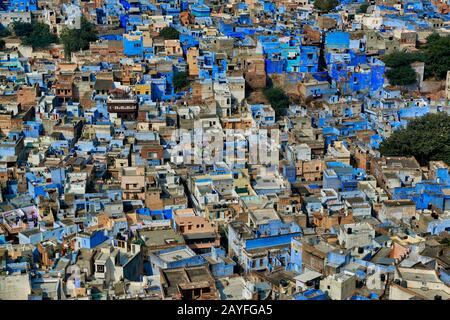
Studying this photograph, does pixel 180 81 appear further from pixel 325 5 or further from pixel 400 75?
pixel 325 5

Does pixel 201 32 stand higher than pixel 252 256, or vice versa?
pixel 201 32

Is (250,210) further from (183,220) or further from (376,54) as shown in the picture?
(376,54)

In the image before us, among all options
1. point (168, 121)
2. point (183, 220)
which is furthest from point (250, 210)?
point (168, 121)

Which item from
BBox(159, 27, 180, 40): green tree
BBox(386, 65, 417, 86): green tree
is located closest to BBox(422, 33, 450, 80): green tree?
BBox(386, 65, 417, 86): green tree

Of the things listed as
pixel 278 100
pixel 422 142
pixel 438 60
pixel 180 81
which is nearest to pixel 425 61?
pixel 438 60

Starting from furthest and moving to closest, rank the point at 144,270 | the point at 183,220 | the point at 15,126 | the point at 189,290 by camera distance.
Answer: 1. the point at 15,126
2. the point at 183,220
3. the point at 144,270
4. the point at 189,290

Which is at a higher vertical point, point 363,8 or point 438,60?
point 363,8
